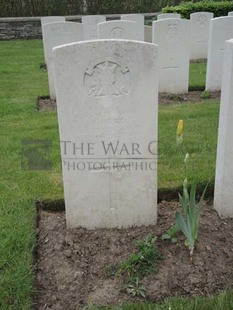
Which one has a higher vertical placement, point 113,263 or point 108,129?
point 108,129

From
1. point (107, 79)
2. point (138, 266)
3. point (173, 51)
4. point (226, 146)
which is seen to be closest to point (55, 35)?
point (173, 51)

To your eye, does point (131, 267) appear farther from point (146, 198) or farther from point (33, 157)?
point (33, 157)

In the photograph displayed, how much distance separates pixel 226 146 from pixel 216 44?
4.28 metres

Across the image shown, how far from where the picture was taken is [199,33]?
→ 10.3 m

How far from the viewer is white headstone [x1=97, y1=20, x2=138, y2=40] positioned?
6.91m

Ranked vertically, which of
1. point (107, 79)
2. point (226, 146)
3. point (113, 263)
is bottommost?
point (113, 263)

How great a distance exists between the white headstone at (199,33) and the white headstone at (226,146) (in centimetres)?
801

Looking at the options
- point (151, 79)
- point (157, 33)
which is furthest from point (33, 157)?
point (157, 33)

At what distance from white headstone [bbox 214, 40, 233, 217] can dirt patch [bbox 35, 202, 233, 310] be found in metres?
0.14

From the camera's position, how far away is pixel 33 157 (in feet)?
14.0

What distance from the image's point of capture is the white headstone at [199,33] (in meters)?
10.2

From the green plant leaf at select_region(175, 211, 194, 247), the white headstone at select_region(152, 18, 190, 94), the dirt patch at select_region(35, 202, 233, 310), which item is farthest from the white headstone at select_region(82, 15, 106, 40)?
the green plant leaf at select_region(175, 211, 194, 247)

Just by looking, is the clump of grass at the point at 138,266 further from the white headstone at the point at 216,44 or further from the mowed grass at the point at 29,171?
the white headstone at the point at 216,44

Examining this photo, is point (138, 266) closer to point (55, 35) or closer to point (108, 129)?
point (108, 129)
